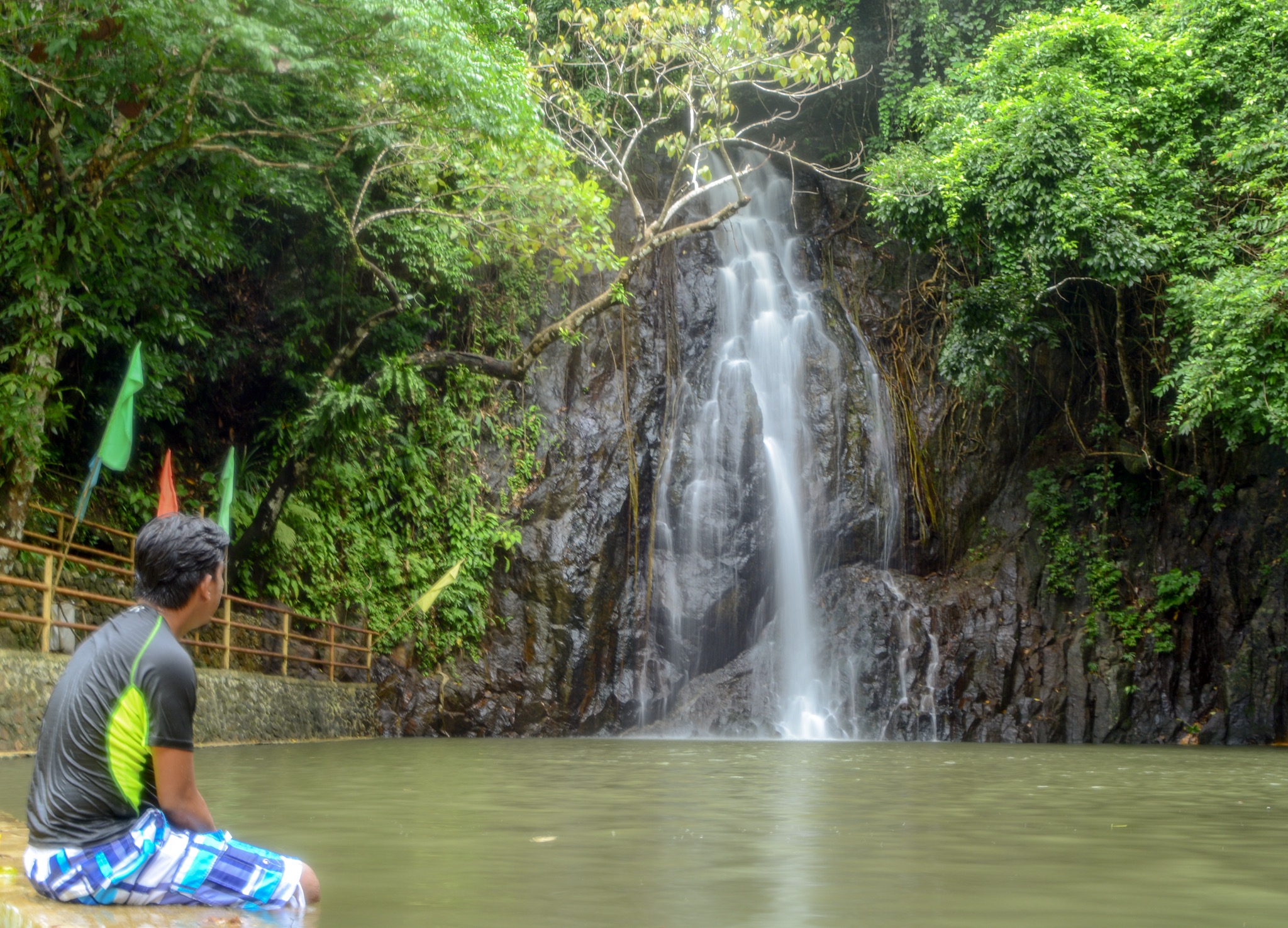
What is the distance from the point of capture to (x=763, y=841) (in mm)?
4336

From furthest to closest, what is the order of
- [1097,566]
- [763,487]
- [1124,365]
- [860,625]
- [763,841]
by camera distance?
1. [763,487]
2. [1124,365]
3. [1097,566]
4. [860,625]
5. [763,841]

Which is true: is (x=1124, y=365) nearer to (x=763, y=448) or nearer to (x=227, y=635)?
(x=763, y=448)

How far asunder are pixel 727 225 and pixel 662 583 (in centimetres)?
817

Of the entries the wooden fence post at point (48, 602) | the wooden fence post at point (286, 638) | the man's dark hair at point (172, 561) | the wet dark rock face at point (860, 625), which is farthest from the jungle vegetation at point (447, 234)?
the man's dark hair at point (172, 561)

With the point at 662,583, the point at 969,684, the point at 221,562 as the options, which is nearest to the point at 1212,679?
the point at 969,684

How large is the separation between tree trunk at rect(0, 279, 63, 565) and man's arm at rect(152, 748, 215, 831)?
25.8 feet

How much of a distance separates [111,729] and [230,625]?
9121mm

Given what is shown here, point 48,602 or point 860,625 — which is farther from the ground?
point 48,602

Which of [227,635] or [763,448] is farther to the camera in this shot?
[763,448]

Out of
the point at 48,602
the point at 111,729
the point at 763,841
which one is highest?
the point at 48,602

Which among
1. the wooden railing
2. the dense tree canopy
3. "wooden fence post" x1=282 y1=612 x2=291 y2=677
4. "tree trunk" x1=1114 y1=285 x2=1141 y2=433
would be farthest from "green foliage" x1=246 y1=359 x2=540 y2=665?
"tree trunk" x1=1114 y1=285 x2=1141 y2=433

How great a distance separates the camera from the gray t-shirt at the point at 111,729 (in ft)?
8.57

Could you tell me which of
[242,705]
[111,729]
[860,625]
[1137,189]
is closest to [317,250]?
[242,705]

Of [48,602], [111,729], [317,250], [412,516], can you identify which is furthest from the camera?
[412,516]
